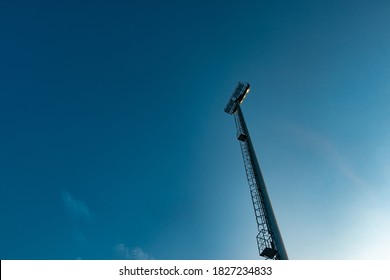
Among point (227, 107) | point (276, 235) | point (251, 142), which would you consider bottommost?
point (276, 235)

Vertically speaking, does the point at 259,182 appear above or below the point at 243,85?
below

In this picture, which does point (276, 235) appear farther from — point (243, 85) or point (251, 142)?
point (243, 85)
